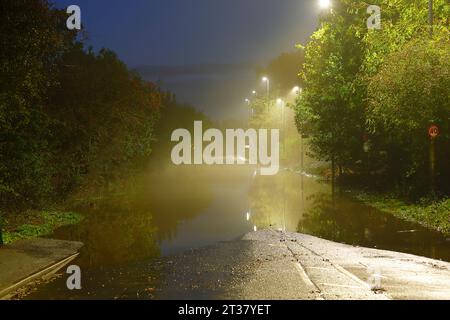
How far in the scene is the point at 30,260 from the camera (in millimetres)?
11922

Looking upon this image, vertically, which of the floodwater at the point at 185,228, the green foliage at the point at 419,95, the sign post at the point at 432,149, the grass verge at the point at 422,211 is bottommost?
the floodwater at the point at 185,228

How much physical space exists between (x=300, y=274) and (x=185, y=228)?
28.5ft

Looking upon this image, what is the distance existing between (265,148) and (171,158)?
20.5m

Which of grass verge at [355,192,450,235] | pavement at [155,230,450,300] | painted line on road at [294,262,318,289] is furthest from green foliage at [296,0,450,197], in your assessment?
painted line on road at [294,262,318,289]

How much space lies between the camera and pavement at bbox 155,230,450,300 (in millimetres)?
8549

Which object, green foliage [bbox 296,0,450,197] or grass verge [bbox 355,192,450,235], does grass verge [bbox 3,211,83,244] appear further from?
green foliage [bbox 296,0,450,197]

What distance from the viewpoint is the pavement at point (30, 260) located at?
10.1 metres

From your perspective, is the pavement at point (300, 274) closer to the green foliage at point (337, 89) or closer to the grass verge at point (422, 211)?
the grass verge at point (422, 211)

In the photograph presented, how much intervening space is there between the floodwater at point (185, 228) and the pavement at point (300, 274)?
73 cm

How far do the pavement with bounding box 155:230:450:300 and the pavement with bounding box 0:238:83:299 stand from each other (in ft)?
8.71

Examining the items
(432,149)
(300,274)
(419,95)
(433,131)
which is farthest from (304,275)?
(419,95)

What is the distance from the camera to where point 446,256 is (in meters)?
12.5

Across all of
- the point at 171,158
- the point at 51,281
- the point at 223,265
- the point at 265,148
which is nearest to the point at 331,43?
the point at 223,265


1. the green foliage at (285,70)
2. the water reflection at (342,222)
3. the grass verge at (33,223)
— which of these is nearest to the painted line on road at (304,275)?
the water reflection at (342,222)
